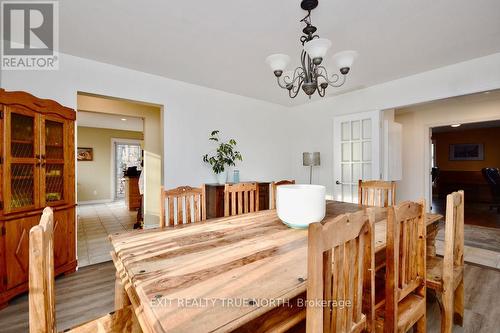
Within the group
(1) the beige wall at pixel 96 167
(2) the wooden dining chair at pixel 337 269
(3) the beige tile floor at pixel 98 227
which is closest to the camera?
(2) the wooden dining chair at pixel 337 269

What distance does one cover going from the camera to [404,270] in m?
1.20

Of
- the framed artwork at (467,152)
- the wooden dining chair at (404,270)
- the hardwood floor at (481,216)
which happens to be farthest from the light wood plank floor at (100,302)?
the framed artwork at (467,152)

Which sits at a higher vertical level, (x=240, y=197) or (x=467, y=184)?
(x=240, y=197)

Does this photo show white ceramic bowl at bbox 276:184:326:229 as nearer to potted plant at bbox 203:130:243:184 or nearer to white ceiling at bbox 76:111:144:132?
potted plant at bbox 203:130:243:184

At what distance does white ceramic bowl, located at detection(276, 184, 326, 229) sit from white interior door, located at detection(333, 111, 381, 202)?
2.53 meters

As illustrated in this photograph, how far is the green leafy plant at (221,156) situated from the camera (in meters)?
3.65

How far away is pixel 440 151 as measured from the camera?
312 inches

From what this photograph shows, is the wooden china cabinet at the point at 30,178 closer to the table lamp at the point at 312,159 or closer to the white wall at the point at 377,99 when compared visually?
the table lamp at the point at 312,159

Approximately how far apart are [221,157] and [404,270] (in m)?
2.89

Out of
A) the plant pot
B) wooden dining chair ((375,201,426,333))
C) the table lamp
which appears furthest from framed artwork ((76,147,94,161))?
wooden dining chair ((375,201,426,333))

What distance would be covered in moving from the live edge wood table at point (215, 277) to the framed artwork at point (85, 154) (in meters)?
6.90

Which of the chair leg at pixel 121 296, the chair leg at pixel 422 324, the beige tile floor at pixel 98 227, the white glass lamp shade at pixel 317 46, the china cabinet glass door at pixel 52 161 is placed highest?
the white glass lamp shade at pixel 317 46

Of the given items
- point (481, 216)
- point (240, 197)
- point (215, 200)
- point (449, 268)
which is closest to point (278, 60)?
point (240, 197)

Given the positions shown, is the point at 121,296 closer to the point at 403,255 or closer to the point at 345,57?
the point at 403,255
